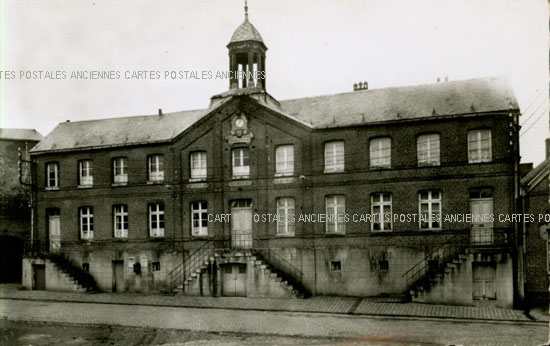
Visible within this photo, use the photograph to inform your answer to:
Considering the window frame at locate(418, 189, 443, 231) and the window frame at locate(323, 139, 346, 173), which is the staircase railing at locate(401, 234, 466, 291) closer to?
the window frame at locate(418, 189, 443, 231)

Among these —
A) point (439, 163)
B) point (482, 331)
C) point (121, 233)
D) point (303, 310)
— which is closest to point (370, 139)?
point (439, 163)

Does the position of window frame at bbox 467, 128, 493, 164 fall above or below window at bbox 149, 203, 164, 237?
above

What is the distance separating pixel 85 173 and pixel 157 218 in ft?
18.4

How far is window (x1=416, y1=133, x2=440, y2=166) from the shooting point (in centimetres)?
2477

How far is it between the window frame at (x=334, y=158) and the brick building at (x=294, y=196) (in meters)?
0.07

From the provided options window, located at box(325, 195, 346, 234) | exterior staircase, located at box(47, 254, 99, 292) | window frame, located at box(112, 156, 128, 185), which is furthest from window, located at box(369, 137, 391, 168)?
exterior staircase, located at box(47, 254, 99, 292)

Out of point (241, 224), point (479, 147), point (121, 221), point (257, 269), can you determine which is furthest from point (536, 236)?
point (121, 221)

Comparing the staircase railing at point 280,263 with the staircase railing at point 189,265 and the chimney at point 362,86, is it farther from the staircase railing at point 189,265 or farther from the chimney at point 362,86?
the chimney at point 362,86

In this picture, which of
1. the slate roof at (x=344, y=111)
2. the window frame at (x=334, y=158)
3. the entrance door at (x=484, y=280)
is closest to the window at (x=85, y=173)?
the slate roof at (x=344, y=111)

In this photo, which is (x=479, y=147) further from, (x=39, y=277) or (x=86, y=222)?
(x=39, y=277)

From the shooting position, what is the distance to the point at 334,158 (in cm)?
2620

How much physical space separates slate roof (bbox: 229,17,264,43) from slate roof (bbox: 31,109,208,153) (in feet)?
15.5

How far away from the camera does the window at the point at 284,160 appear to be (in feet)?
87.8

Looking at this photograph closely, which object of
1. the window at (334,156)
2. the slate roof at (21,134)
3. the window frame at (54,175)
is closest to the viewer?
the window at (334,156)
